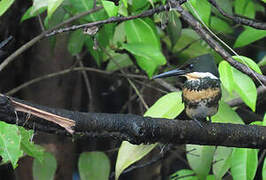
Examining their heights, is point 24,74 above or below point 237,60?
below

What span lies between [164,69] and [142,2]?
73cm

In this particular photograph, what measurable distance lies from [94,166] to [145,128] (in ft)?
2.57

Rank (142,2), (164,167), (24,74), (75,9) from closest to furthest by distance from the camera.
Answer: (142,2) < (75,9) < (24,74) < (164,167)

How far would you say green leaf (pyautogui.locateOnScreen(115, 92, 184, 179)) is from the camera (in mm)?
1343

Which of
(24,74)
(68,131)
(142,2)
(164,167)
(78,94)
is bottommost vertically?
(164,167)

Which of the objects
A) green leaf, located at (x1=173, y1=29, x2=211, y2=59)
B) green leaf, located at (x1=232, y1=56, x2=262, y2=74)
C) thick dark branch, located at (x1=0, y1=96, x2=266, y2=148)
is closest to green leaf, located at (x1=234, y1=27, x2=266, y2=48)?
green leaf, located at (x1=173, y1=29, x2=211, y2=59)

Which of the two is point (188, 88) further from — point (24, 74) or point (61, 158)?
point (24, 74)

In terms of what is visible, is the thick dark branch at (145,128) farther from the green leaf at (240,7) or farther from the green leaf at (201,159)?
the green leaf at (240,7)

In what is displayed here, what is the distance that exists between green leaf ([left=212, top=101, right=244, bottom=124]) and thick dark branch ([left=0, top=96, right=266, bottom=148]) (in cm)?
32

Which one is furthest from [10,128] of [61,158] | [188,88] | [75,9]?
[61,158]

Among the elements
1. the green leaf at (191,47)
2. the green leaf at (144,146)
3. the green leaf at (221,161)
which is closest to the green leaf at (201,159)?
the green leaf at (221,161)

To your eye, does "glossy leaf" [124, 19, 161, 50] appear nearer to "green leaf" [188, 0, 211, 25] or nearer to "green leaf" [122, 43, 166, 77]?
"green leaf" [122, 43, 166, 77]

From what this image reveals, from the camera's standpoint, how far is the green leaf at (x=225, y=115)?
147 cm

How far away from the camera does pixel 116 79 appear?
2.11m
